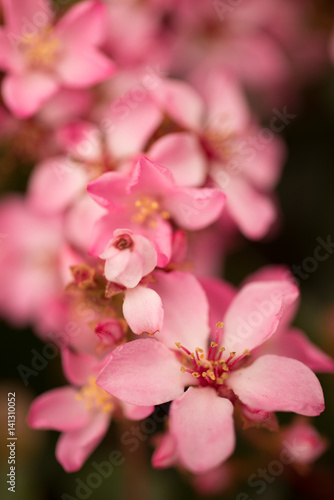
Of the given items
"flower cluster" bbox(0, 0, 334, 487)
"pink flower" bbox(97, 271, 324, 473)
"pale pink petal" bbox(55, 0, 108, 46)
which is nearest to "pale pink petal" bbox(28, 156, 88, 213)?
"flower cluster" bbox(0, 0, 334, 487)

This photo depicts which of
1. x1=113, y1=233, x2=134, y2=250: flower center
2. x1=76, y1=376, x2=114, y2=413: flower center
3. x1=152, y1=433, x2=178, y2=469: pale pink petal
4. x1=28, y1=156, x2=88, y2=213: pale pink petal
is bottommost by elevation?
x1=76, y1=376, x2=114, y2=413: flower center

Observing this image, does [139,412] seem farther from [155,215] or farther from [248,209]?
[248,209]

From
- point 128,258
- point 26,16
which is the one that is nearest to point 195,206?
point 128,258

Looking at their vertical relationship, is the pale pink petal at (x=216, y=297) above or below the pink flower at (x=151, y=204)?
below

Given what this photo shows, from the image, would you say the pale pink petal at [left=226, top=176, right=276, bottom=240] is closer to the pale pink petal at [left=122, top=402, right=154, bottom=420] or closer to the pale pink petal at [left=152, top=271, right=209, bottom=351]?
the pale pink petal at [left=152, top=271, right=209, bottom=351]

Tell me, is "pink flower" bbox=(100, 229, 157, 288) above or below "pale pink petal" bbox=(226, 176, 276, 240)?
above

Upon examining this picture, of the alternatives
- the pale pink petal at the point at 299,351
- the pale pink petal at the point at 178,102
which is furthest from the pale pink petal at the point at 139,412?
the pale pink petal at the point at 178,102

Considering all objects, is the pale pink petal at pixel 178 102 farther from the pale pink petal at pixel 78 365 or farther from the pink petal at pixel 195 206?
the pale pink petal at pixel 78 365
